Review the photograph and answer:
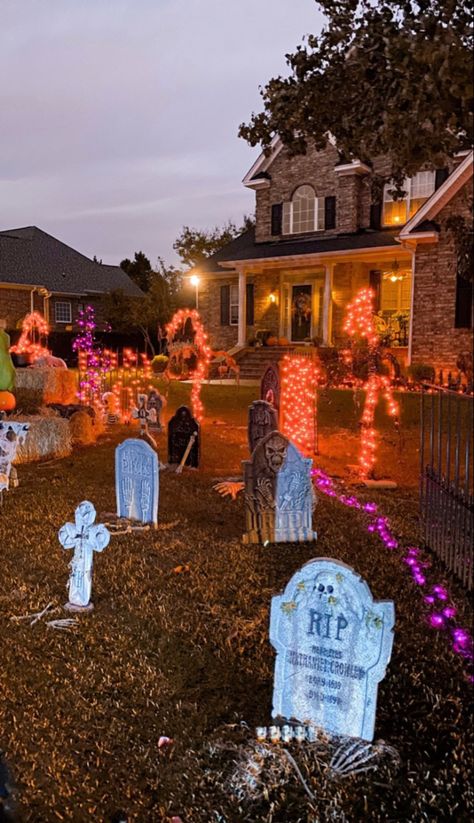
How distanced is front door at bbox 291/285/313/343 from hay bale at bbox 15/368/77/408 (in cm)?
1424

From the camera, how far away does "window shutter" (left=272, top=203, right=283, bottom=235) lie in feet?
86.0

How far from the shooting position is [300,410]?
1148 cm

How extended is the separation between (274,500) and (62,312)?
32778mm

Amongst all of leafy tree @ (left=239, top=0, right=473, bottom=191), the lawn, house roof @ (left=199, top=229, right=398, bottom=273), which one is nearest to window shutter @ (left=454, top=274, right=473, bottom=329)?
house roof @ (left=199, top=229, right=398, bottom=273)

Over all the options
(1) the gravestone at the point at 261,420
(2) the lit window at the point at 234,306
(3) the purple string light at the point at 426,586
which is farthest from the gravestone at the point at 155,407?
(2) the lit window at the point at 234,306

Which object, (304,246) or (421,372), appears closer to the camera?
(421,372)

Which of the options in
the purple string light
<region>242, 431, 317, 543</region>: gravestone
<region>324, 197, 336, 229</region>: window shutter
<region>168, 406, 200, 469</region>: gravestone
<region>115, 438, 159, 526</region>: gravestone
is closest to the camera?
the purple string light

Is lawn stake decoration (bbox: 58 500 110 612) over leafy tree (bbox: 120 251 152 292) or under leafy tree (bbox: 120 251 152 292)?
under

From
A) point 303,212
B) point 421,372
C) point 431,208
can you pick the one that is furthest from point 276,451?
point 303,212

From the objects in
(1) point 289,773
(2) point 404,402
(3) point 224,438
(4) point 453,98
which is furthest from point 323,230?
(1) point 289,773

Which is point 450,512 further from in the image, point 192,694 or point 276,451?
point 192,694

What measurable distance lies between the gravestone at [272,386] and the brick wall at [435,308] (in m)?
9.98

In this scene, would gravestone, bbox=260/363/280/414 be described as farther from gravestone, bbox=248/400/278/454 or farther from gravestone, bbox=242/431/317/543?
gravestone, bbox=242/431/317/543

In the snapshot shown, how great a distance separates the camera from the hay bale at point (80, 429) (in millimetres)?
12086
